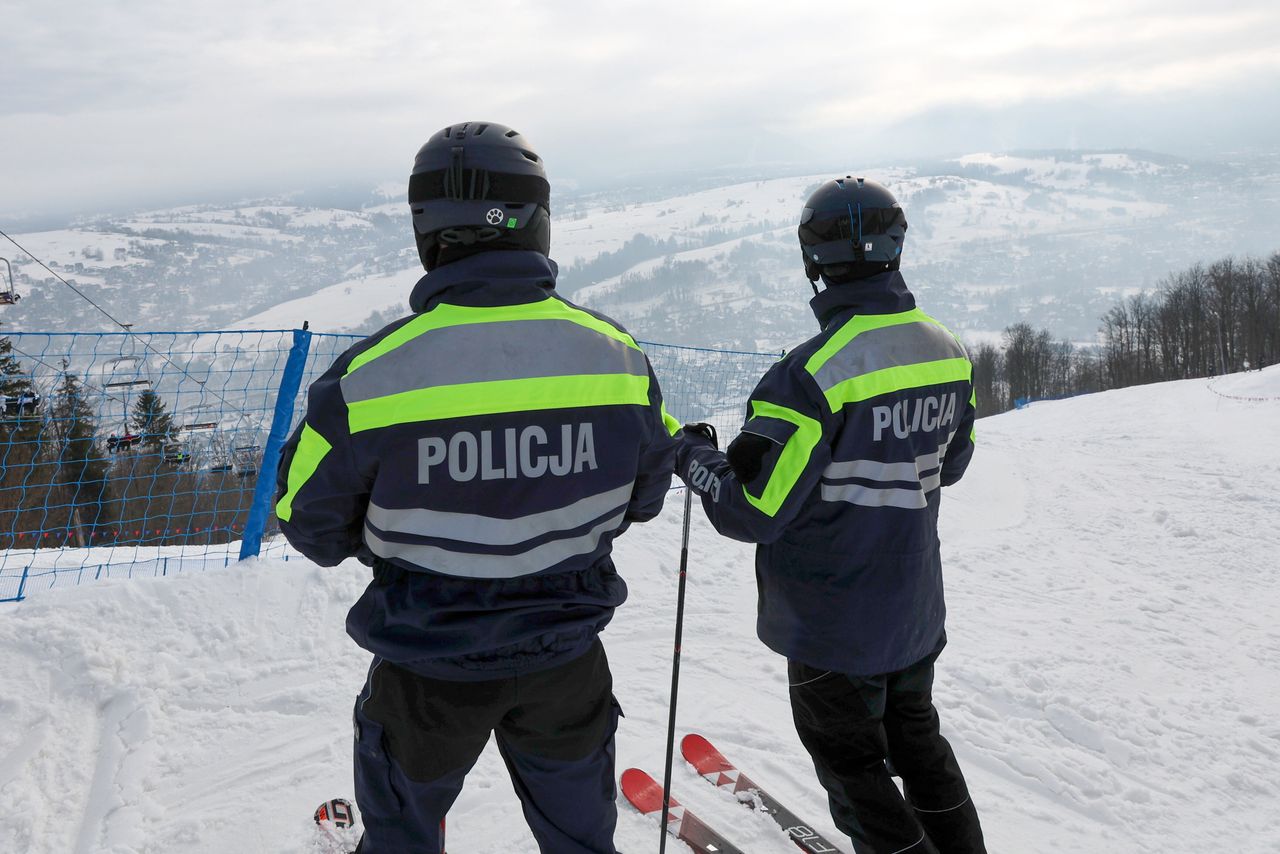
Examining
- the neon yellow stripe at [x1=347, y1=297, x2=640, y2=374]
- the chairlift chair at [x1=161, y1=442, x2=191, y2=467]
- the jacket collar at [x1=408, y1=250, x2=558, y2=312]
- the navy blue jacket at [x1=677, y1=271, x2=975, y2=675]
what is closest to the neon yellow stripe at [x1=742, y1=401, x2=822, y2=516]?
the navy blue jacket at [x1=677, y1=271, x2=975, y2=675]

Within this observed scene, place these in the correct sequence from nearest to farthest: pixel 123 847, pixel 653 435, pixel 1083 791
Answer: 1. pixel 653 435
2. pixel 123 847
3. pixel 1083 791

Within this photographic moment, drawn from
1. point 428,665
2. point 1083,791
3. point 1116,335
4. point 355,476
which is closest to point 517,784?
point 428,665

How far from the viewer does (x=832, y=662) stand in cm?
228

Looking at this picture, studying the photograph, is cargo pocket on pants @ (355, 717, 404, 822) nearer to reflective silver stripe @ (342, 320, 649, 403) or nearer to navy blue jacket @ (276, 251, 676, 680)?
navy blue jacket @ (276, 251, 676, 680)

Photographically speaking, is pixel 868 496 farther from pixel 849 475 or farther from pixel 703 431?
pixel 703 431

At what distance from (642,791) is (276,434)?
3189mm

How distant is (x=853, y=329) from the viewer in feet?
7.35

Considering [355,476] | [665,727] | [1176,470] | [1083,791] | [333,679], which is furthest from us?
[1176,470]

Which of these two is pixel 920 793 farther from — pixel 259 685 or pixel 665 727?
pixel 259 685

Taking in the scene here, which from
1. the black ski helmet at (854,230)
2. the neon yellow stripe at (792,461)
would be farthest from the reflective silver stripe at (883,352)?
the black ski helmet at (854,230)

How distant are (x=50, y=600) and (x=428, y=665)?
11.6 ft

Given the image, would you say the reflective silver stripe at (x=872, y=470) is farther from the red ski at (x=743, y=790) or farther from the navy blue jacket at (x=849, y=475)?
the red ski at (x=743, y=790)

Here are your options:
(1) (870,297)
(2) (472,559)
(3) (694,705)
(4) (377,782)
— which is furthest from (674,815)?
(1) (870,297)

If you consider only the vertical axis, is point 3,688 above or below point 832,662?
below
